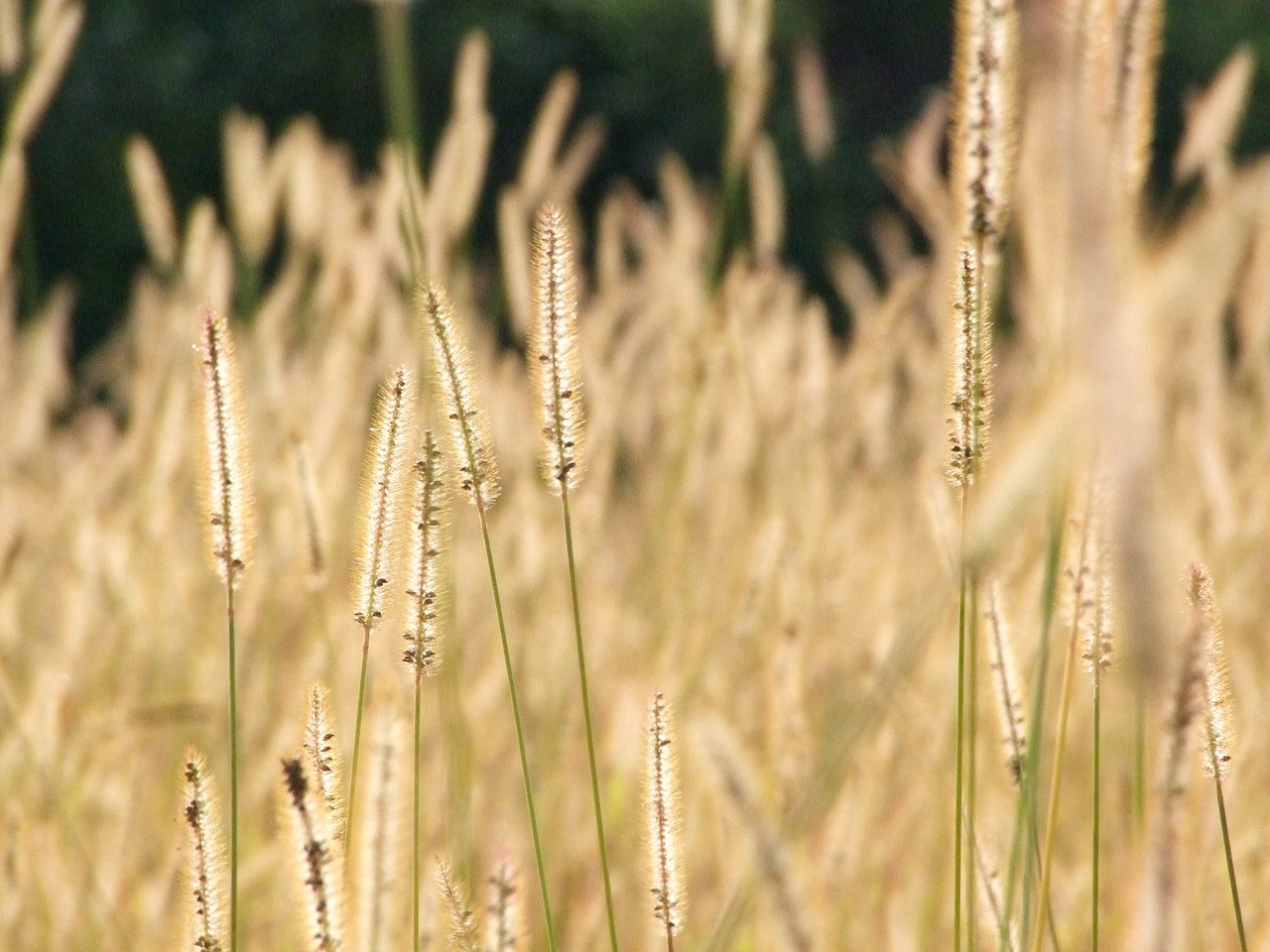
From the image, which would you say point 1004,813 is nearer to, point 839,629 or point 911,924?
point 911,924

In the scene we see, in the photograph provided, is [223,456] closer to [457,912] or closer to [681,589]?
[457,912]

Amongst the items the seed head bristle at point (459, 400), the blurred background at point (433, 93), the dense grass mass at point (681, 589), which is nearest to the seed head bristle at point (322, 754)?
the dense grass mass at point (681, 589)

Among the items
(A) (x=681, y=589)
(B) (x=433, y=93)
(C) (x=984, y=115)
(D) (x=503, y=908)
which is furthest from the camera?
(B) (x=433, y=93)

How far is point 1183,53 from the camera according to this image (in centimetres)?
827

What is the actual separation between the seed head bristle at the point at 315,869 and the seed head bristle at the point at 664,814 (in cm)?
11

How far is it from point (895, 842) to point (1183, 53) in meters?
7.94

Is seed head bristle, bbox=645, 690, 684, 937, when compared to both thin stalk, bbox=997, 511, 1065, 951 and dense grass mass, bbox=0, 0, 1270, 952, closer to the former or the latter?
dense grass mass, bbox=0, 0, 1270, 952

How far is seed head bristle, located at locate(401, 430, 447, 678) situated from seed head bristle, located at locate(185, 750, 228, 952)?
0.31 feet

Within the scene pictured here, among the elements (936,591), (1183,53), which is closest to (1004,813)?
(936,591)

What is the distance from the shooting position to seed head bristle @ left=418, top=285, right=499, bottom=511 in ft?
1.85

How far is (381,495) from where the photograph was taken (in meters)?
0.55

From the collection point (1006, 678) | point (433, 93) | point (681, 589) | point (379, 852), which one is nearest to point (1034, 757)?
point (1006, 678)

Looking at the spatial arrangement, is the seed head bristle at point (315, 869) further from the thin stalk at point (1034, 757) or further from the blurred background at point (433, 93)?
the blurred background at point (433, 93)

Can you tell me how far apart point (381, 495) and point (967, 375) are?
0.73ft
